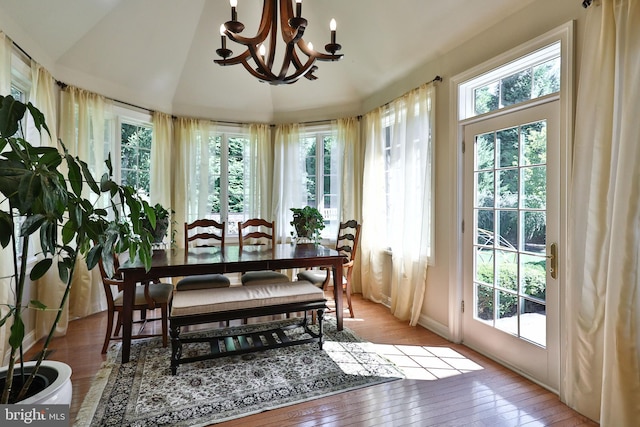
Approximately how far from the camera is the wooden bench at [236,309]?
8.01ft

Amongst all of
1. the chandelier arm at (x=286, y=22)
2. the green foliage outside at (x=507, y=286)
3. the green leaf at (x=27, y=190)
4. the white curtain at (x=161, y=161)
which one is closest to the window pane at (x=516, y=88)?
the green foliage outside at (x=507, y=286)

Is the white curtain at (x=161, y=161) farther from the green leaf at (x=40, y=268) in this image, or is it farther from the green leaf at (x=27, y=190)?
the green leaf at (x=27, y=190)

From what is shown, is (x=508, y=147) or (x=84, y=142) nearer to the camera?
(x=508, y=147)

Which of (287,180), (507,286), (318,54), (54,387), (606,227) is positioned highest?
(318,54)

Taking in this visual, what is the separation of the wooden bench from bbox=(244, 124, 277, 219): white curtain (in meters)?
2.36

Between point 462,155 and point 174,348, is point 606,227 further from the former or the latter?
point 174,348

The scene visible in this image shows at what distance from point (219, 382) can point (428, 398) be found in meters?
1.41

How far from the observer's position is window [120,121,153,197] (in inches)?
171

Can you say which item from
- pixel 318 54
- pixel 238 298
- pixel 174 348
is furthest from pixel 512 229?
pixel 174 348

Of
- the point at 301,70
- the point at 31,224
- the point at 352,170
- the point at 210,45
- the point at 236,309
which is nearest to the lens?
the point at 31,224

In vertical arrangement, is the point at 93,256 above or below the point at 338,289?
above

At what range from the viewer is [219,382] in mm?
2373

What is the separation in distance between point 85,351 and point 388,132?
12.6 feet

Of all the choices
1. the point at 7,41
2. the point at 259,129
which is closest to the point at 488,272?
the point at 259,129
